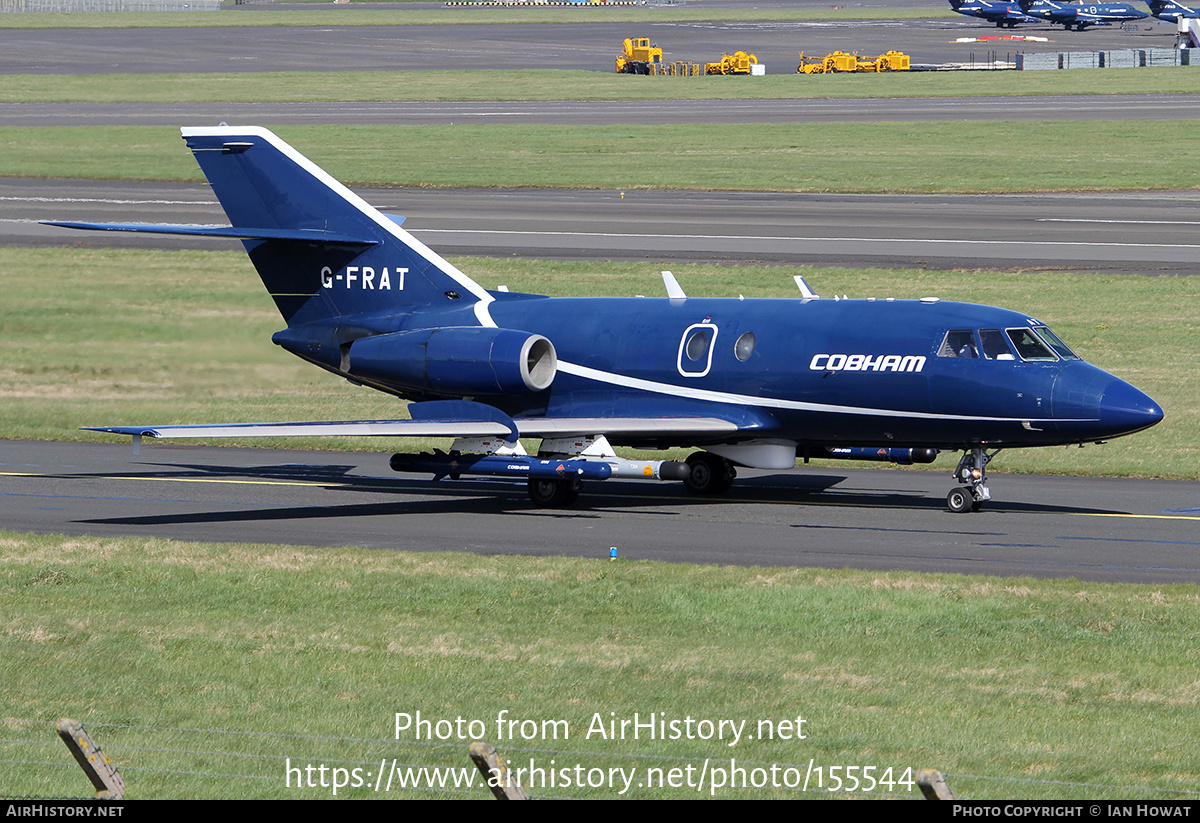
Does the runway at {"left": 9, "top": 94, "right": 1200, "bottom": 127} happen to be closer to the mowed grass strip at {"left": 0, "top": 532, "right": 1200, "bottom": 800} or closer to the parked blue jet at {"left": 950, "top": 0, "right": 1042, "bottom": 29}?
the parked blue jet at {"left": 950, "top": 0, "right": 1042, "bottom": 29}

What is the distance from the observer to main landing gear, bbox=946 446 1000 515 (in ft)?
82.2

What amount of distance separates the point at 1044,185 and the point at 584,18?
357ft

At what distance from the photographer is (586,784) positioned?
493 inches

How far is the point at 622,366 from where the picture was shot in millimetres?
27312

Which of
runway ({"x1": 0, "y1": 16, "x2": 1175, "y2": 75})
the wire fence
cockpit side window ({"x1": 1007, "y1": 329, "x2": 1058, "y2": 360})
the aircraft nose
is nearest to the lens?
the aircraft nose

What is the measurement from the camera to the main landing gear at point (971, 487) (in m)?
25.1

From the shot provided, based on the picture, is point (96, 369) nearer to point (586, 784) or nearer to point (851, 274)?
point (586, 784)

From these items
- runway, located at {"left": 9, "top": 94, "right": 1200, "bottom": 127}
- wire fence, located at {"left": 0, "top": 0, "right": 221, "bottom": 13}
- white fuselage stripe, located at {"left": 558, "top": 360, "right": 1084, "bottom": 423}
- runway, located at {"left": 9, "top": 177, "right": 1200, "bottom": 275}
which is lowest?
white fuselage stripe, located at {"left": 558, "top": 360, "right": 1084, "bottom": 423}

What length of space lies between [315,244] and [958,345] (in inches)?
483

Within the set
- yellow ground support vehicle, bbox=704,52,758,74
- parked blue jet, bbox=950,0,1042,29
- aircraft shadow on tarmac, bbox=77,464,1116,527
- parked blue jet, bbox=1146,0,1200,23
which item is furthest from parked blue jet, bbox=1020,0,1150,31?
aircraft shadow on tarmac, bbox=77,464,1116,527

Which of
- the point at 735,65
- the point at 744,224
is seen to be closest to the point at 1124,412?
the point at 744,224

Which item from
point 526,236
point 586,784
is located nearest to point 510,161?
point 526,236

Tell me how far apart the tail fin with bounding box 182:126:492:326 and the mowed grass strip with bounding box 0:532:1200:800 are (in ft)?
28.1

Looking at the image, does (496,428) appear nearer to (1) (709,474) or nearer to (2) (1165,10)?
(1) (709,474)
